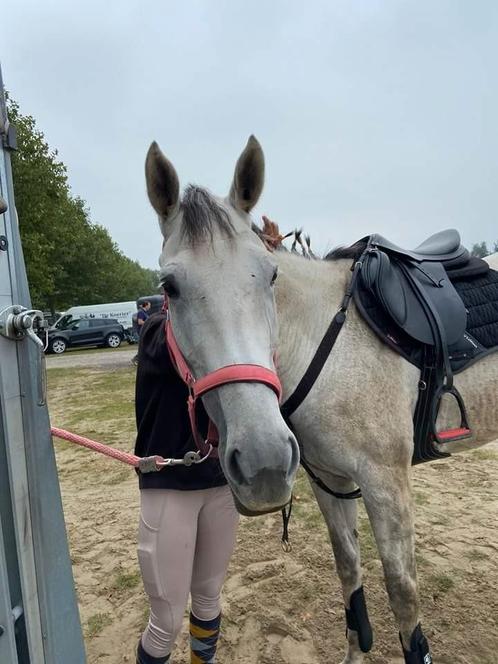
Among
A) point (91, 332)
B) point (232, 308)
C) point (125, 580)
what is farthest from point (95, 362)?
point (232, 308)

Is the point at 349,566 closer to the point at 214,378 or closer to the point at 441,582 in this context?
the point at 441,582

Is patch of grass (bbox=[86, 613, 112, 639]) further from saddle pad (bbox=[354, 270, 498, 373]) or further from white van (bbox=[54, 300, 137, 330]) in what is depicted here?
white van (bbox=[54, 300, 137, 330])

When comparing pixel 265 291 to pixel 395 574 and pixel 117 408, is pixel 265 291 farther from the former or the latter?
pixel 117 408

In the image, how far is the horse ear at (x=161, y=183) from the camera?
1.48 metres

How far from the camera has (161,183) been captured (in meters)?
1.54

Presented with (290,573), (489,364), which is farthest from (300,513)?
(489,364)

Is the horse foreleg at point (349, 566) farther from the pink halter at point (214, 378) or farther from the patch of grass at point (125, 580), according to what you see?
the patch of grass at point (125, 580)

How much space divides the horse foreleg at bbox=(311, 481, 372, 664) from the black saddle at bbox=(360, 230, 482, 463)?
0.45m

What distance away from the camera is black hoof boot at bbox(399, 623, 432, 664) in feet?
6.22

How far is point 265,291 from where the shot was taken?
4.77ft

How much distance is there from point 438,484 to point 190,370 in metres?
3.62

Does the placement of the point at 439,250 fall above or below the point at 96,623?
above

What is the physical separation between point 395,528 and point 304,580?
1.33m

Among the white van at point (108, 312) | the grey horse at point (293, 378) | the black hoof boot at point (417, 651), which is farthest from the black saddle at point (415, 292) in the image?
the white van at point (108, 312)
